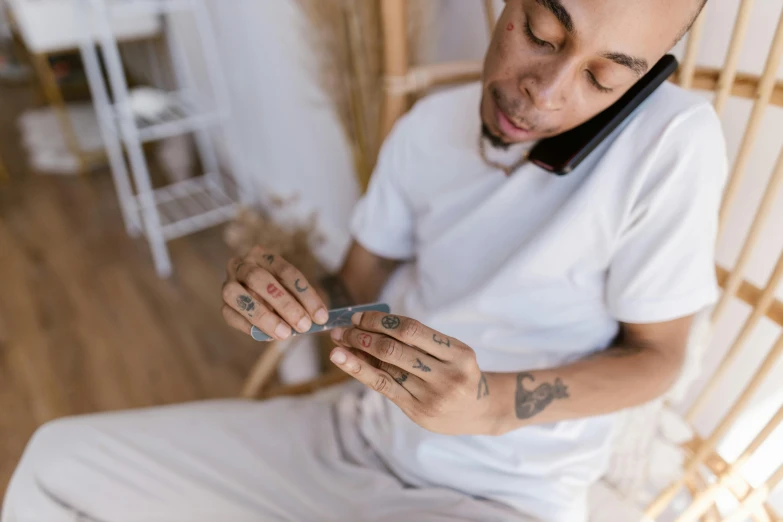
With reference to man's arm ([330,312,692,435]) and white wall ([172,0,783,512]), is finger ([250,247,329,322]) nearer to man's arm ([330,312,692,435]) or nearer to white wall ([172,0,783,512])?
man's arm ([330,312,692,435])

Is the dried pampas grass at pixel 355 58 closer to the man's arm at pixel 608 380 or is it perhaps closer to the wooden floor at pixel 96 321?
the man's arm at pixel 608 380

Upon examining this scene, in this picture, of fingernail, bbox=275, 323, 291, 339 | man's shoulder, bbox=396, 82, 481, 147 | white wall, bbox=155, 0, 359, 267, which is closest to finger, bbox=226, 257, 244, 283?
fingernail, bbox=275, 323, 291, 339

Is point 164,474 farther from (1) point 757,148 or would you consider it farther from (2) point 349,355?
(1) point 757,148

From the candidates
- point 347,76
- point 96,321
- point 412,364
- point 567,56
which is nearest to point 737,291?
point 567,56

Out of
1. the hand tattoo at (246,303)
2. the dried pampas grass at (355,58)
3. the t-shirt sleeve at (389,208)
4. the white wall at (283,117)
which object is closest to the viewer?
the hand tattoo at (246,303)

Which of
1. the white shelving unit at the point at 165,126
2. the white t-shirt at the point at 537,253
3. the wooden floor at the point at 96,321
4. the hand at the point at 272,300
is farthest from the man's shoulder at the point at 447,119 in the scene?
the white shelving unit at the point at 165,126

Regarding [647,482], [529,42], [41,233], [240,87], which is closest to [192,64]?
[240,87]

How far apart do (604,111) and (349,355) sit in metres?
0.43

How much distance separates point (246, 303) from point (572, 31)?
0.46 m

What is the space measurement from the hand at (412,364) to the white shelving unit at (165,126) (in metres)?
1.79

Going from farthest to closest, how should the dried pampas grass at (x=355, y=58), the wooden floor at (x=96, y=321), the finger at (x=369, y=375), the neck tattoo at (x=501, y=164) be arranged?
1. the wooden floor at (x=96, y=321)
2. the dried pampas grass at (x=355, y=58)
3. the neck tattoo at (x=501, y=164)
4. the finger at (x=369, y=375)

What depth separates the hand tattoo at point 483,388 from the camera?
1.86 feet

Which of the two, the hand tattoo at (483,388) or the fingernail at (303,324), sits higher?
the fingernail at (303,324)

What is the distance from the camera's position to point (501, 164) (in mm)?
760
